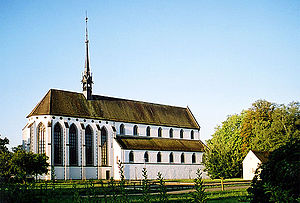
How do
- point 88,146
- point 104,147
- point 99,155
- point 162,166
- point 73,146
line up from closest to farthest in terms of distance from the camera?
point 73,146, point 88,146, point 99,155, point 104,147, point 162,166

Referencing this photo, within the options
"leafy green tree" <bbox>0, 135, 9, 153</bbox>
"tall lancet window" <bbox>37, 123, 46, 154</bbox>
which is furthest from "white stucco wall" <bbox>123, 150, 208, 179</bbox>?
"leafy green tree" <bbox>0, 135, 9, 153</bbox>

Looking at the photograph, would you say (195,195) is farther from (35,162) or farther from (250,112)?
(250,112)

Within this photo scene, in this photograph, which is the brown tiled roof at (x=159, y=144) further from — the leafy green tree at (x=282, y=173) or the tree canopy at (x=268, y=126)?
the leafy green tree at (x=282, y=173)

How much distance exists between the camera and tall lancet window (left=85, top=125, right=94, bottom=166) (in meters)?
60.3

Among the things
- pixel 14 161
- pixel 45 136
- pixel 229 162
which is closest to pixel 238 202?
pixel 229 162

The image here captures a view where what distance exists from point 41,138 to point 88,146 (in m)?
7.54

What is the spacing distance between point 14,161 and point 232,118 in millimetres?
52152

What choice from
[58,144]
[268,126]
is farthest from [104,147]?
[268,126]

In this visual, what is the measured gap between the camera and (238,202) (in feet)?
69.1

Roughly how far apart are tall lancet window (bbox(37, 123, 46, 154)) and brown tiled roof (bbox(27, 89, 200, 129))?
215 centimetres

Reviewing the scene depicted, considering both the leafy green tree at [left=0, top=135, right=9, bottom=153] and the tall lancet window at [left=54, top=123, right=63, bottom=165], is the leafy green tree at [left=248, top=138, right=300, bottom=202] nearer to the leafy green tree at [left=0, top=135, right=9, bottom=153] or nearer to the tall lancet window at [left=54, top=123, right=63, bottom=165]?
the tall lancet window at [left=54, top=123, right=63, bottom=165]

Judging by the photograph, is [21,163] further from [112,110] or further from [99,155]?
[112,110]

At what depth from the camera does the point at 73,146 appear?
193 ft

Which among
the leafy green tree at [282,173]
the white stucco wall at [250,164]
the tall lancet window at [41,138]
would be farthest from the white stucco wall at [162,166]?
the leafy green tree at [282,173]
